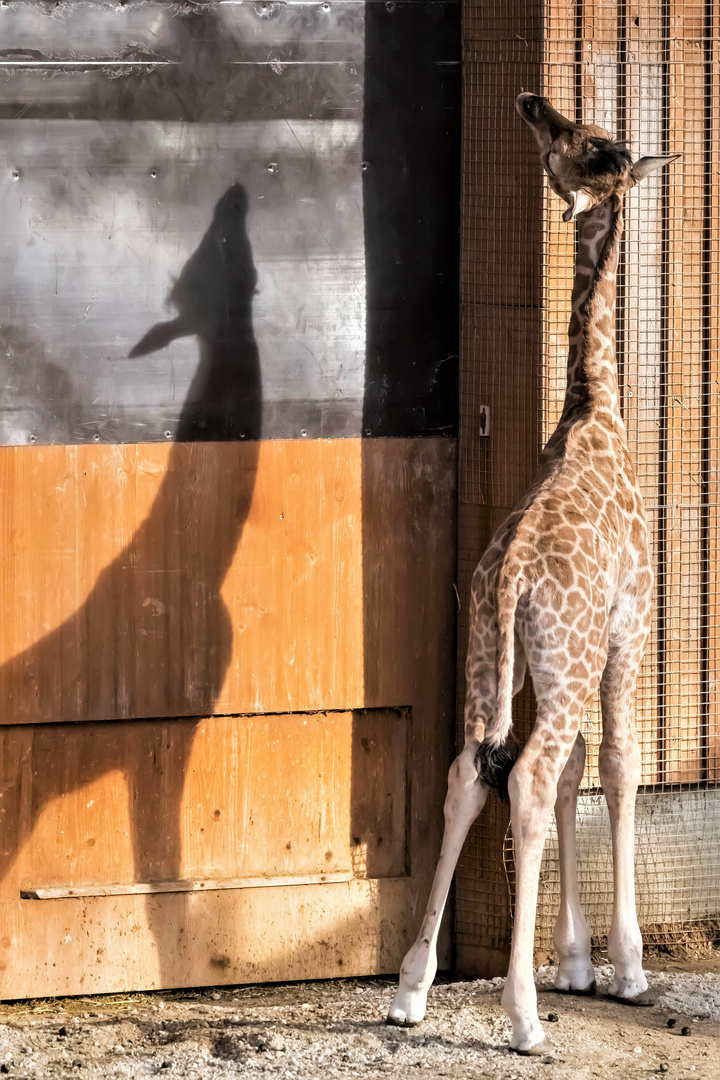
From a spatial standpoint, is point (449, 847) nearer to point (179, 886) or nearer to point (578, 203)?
point (179, 886)

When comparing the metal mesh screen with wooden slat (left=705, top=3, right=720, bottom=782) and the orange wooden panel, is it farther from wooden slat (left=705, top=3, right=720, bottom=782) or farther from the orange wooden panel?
the orange wooden panel

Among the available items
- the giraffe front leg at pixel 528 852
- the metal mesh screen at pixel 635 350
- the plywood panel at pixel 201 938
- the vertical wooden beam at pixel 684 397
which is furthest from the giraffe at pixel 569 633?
the plywood panel at pixel 201 938

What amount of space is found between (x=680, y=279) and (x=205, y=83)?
180cm

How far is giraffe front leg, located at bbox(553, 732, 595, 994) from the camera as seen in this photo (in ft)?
13.8

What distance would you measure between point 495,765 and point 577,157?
74.7 inches

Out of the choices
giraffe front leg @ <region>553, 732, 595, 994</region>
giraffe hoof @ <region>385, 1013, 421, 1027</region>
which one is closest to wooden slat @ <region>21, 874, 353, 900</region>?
giraffe hoof @ <region>385, 1013, 421, 1027</region>

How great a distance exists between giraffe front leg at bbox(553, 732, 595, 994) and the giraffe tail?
1.66ft

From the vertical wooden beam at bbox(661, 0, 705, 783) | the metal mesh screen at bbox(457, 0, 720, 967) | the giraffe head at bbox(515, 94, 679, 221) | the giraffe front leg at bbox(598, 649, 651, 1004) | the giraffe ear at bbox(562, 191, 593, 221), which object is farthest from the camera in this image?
the vertical wooden beam at bbox(661, 0, 705, 783)

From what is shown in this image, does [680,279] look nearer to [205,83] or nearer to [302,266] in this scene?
[302,266]

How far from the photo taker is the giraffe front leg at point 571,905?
4.20 meters

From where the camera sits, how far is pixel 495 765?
3.75m

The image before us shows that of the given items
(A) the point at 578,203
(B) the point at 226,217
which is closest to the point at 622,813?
(A) the point at 578,203

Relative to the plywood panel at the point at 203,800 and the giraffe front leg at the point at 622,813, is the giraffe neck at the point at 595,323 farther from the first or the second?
the plywood panel at the point at 203,800

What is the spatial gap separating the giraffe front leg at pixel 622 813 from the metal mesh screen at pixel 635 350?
36 centimetres
